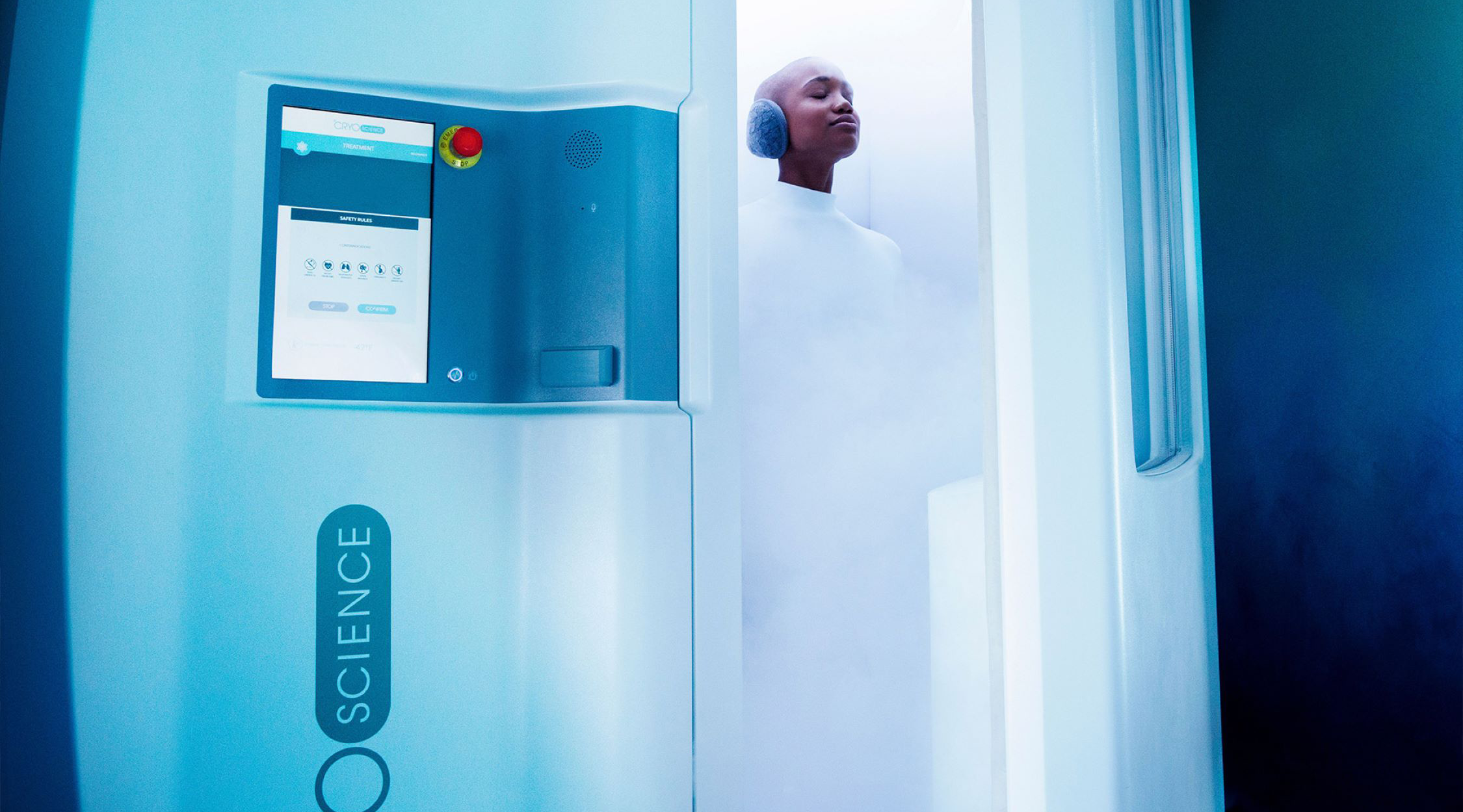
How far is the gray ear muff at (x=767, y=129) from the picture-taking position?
1735 millimetres

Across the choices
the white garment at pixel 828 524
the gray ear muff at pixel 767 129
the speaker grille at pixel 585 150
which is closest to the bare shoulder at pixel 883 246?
the white garment at pixel 828 524

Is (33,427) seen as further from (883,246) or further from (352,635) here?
(883,246)

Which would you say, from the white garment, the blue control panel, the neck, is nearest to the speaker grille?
the blue control panel

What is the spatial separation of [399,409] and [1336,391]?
1123 mm

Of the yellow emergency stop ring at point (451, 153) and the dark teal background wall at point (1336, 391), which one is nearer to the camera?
the dark teal background wall at point (1336, 391)

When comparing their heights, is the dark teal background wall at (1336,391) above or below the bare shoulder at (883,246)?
below

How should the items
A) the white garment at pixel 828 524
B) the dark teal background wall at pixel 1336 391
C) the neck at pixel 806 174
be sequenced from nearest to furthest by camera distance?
1. the dark teal background wall at pixel 1336 391
2. the white garment at pixel 828 524
3. the neck at pixel 806 174

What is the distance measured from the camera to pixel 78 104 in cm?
98

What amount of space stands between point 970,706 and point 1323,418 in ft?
2.29

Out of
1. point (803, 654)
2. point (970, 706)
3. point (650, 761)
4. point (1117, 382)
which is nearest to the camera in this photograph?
point (1117, 382)

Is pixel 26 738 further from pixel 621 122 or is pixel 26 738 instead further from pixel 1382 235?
pixel 1382 235

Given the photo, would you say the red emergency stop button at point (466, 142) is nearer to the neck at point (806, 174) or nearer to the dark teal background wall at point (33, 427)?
the dark teal background wall at point (33, 427)

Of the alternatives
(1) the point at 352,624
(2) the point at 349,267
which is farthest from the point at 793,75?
(1) the point at 352,624

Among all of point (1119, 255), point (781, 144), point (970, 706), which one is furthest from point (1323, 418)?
point (781, 144)
